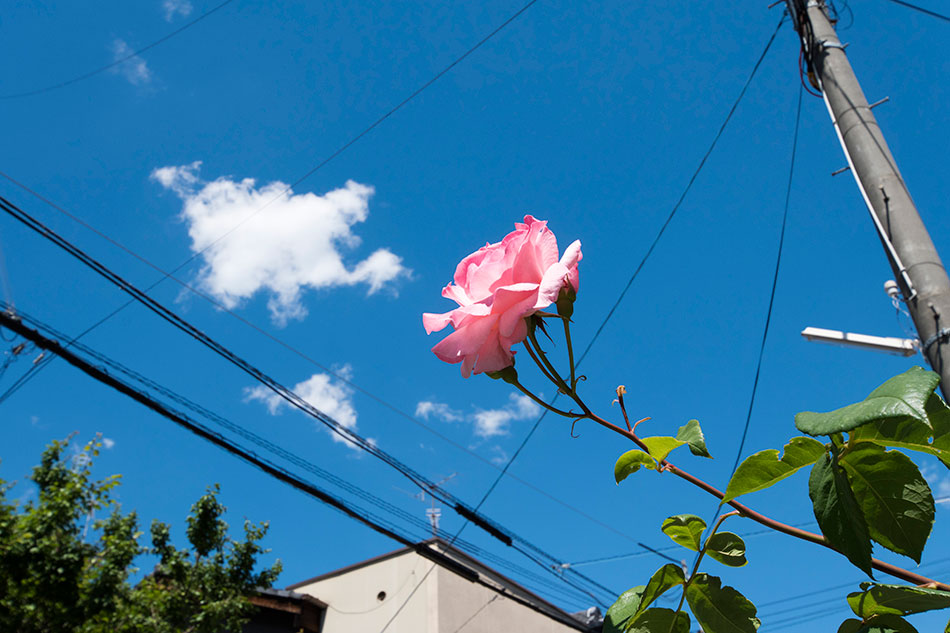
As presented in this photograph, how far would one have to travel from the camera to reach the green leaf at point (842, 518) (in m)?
0.43

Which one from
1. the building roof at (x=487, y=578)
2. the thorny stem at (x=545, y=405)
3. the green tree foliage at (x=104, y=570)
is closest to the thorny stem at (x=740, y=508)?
the thorny stem at (x=545, y=405)

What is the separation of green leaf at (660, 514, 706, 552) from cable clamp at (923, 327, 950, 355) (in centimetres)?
148

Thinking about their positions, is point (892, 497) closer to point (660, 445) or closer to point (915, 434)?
point (915, 434)

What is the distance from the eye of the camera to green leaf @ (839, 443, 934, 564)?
461 mm

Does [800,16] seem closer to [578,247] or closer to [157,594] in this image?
[578,247]

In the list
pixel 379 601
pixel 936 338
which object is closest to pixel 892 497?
pixel 936 338

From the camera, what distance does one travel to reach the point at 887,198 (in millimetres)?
2027

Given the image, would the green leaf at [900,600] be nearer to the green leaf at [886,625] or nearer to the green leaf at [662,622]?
the green leaf at [886,625]

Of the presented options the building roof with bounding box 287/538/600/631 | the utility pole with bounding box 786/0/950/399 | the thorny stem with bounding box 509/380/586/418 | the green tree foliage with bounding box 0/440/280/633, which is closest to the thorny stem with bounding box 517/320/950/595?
the thorny stem with bounding box 509/380/586/418

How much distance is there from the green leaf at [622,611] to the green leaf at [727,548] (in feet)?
0.22

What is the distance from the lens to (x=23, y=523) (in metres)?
6.75

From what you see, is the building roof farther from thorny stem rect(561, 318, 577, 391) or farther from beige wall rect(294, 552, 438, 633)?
thorny stem rect(561, 318, 577, 391)

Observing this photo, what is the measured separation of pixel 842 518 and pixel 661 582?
0.18m

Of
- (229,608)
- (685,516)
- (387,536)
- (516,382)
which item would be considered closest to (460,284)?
(516,382)
